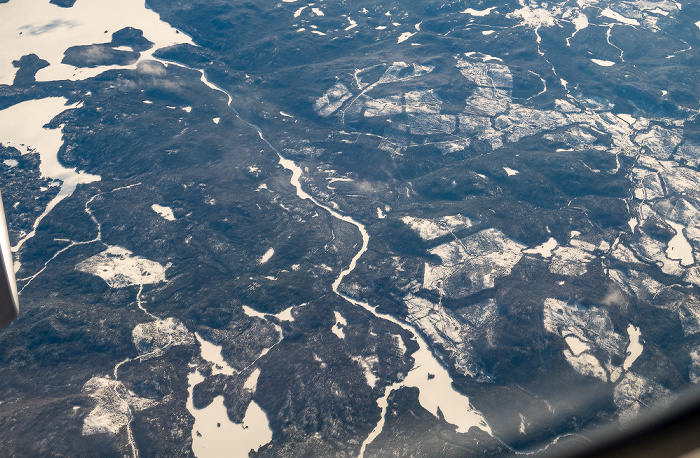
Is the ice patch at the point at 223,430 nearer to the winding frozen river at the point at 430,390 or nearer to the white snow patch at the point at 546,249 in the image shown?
the winding frozen river at the point at 430,390

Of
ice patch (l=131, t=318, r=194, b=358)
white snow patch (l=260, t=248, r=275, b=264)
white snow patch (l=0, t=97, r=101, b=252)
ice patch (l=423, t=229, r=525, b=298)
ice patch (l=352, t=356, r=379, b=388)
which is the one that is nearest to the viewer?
ice patch (l=352, t=356, r=379, b=388)

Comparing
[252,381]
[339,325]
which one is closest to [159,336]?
[252,381]

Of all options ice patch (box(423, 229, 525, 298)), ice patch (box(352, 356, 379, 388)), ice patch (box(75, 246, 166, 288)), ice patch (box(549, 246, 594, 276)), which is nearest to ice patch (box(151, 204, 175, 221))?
ice patch (box(75, 246, 166, 288))

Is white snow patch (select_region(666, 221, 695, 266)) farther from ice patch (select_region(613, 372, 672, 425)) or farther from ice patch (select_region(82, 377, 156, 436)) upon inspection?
ice patch (select_region(82, 377, 156, 436))

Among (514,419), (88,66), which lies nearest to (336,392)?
(514,419)

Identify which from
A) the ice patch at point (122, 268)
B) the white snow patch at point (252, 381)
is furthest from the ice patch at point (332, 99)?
the white snow patch at point (252, 381)

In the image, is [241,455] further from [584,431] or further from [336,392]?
[584,431]
